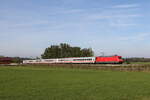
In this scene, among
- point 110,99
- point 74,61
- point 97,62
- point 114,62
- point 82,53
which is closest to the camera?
point 110,99

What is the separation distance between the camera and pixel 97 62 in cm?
7206

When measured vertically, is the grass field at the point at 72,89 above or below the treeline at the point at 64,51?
below

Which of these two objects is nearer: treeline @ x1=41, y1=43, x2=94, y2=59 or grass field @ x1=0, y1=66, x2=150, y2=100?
grass field @ x1=0, y1=66, x2=150, y2=100

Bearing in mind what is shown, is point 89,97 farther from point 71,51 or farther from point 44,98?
point 71,51

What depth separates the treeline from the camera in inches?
4870

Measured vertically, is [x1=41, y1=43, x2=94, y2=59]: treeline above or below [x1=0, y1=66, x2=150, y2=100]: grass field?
above

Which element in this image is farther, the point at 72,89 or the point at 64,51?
the point at 64,51

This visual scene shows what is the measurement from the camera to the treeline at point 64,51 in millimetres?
123688

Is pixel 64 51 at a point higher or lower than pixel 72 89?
higher

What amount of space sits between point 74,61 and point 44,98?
222ft

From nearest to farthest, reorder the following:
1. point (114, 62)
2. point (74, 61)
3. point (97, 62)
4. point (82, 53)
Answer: point (114, 62)
point (97, 62)
point (74, 61)
point (82, 53)

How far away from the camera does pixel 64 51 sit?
133 m

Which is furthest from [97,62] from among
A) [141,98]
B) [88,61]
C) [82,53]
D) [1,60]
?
[1,60]

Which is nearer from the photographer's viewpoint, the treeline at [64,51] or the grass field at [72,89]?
the grass field at [72,89]
